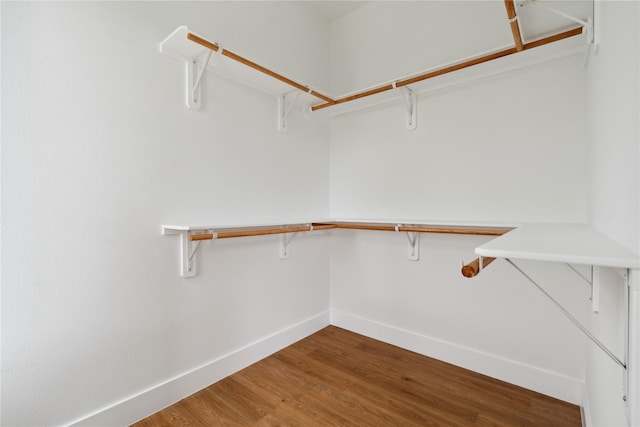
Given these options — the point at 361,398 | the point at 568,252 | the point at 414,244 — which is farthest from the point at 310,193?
the point at 568,252

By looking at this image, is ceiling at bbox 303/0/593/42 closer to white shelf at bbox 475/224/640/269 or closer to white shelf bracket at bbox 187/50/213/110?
white shelf at bbox 475/224/640/269

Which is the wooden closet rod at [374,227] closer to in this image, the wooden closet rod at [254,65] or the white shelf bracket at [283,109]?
the white shelf bracket at [283,109]

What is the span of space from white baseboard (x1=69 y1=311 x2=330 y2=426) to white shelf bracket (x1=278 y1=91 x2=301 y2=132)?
4.78ft

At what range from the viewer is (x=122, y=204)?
4.49ft

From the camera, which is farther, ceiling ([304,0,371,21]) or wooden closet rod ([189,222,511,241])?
ceiling ([304,0,371,21])

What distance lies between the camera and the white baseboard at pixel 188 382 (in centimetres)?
133

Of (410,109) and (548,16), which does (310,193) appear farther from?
(548,16)

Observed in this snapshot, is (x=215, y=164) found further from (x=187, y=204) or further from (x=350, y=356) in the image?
(x=350, y=356)

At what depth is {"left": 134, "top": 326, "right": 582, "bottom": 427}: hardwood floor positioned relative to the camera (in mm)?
1414

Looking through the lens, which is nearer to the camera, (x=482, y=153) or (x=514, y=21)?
(x=514, y=21)

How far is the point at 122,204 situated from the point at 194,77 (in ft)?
2.50

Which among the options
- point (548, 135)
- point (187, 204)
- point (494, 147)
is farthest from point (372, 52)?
point (187, 204)

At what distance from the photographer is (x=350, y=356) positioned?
6.56 ft

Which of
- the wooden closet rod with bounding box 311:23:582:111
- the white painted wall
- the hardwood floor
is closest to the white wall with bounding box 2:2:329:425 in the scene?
the hardwood floor
